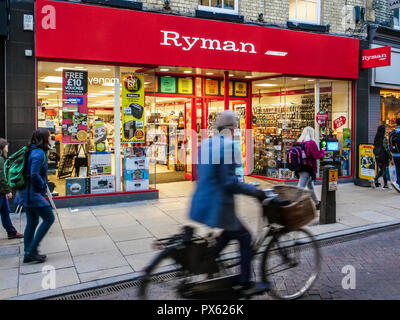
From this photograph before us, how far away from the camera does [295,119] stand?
12.3 metres

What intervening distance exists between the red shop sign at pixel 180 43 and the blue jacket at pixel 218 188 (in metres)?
5.78

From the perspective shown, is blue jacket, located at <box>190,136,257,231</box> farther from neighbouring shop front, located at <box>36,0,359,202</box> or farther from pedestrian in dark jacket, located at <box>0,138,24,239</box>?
neighbouring shop front, located at <box>36,0,359,202</box>

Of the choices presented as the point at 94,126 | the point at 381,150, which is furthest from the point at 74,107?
the point at 381,150

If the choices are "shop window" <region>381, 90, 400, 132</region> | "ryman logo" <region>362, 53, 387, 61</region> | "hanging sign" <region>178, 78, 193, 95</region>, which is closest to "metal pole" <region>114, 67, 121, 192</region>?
"hanging sign" <region>178, 78, 193, 95</region>

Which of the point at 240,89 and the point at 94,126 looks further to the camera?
the point at 240,89

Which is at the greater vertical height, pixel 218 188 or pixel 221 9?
pixel 221 9

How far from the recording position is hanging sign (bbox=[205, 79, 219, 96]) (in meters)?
12.2

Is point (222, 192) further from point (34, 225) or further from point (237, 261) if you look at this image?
point (34, 225)

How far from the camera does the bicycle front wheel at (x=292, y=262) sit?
4.28 m

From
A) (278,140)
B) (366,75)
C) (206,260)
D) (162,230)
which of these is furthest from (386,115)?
(206,260)

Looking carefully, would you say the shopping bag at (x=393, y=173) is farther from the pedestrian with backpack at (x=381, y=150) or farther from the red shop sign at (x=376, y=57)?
the red shop sign at (x=376, y=57)

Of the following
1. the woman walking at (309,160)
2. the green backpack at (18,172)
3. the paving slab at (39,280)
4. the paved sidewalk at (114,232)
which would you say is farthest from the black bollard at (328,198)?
the green backpack at (18,172)

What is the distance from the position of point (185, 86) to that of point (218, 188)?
834 cm

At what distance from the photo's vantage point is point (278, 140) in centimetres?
1245
